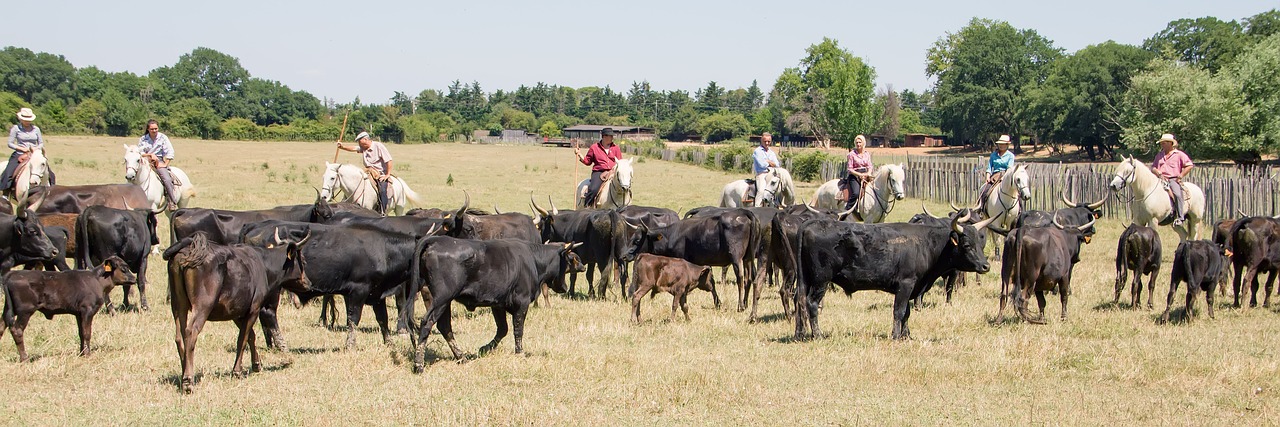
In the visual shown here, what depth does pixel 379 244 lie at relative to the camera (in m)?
10.0

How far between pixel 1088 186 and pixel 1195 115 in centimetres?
2004

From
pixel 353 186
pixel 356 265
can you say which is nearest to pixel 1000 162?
pixel 353 186

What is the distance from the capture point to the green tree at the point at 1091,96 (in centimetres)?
6644

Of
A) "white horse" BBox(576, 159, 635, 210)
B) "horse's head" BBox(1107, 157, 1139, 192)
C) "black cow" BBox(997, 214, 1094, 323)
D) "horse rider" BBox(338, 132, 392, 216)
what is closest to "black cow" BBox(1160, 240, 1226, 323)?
"black cow" BBox(997, 214, 1094, 323)

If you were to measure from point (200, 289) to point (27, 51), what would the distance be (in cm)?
14905

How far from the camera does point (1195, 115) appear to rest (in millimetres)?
43938

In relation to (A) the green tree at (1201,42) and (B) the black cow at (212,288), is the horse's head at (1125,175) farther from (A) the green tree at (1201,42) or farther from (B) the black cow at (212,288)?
(A) the green tree at (1201,42)

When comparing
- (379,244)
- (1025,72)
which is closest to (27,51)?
(1025,72)

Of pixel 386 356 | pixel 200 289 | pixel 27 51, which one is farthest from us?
pixel 27 51

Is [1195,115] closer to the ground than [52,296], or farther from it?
farther from it

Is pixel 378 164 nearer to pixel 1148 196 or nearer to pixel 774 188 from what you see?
pixel 774 188

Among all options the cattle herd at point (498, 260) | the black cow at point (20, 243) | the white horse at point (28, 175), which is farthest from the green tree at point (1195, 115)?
the black cow at point (20, 243)

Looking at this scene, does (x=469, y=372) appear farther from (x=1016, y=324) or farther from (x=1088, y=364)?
(x=1016, y=324)

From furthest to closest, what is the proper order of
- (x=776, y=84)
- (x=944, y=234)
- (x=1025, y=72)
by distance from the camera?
(x=776, y=84) < (x=1025, y=72) < (x=944, y=234)
